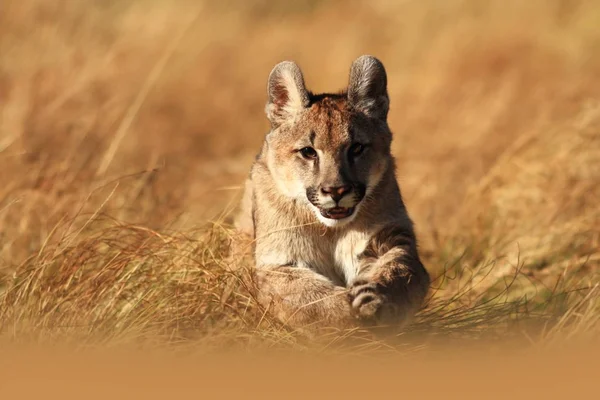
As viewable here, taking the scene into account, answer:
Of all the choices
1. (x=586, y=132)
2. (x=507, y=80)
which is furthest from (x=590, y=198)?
(x=507, y=80)

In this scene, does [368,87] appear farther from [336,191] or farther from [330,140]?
[336,191]

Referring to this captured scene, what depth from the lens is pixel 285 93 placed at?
7.45 metres

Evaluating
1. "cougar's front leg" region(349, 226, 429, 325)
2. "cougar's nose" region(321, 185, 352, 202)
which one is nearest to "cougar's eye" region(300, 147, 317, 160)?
"cougar's nose" region(321, 185, 352, 202)

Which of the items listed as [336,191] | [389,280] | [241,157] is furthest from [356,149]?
[241,157]

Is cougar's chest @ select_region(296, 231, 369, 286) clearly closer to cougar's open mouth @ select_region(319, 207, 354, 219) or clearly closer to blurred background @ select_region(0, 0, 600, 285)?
cougar's open mouth @ select_region(319, 207, 354, 219)

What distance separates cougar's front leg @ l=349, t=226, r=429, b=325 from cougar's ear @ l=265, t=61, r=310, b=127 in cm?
103

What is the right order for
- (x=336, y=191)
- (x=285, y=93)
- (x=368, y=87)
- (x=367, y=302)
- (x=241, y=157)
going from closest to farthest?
(x=367, y=302), (x=336, y=191), (x=368, y=87), (x=285, y=93), (x=241, y=157)

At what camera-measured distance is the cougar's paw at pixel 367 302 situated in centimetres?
629

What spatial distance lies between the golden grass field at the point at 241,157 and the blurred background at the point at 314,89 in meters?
0.03

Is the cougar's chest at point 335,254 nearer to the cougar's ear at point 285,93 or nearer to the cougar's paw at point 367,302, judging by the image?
the cougar's paw at point 367,302

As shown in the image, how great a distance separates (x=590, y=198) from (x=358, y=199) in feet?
12.3

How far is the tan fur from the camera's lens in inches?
259

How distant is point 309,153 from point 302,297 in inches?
37.5

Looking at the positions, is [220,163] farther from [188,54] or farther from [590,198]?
[188,54]
